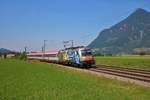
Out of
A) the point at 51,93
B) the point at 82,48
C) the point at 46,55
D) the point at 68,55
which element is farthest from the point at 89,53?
the point at 46,55

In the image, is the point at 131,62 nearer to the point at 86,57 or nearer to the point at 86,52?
the point at 86,52

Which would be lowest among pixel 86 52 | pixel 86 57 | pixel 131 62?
pixel 131 62

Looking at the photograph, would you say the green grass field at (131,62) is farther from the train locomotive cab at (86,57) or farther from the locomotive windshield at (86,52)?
the locomotive windshield at (86,52)

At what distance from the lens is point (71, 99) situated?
1599cm

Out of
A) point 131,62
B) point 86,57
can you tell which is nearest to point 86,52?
point 86,57

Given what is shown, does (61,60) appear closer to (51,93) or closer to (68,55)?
(68,55)

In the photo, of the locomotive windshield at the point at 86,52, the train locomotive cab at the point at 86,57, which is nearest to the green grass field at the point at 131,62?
the train locomotive cab at the point at 86,57

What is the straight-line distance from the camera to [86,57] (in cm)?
4997

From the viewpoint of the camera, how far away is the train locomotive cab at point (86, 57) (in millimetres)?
49969

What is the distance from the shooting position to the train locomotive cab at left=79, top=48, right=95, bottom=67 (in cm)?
4997

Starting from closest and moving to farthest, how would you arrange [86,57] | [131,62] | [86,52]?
[86,57]
[86,52]
[131,62]

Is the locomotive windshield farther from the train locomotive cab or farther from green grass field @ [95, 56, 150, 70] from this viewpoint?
green grass field @ [95, 56, 150, 70]

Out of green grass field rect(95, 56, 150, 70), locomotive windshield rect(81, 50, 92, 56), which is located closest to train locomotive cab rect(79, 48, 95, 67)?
locomotive windshield rect(81, 50, 92, 56)

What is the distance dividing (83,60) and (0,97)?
33347 millimetres
